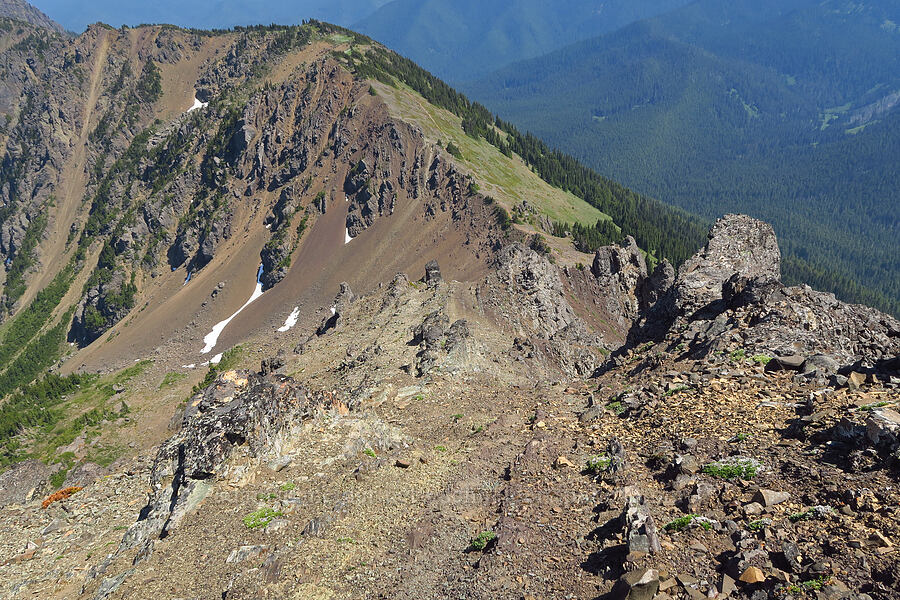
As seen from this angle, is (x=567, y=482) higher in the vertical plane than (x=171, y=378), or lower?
lower

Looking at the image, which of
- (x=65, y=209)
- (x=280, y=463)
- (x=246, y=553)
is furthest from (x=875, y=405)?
(x=65, y=209)

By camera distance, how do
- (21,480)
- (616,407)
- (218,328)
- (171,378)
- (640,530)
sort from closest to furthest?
(640,530)
(616,407)
(21,480)
(171,378)
(218,328)

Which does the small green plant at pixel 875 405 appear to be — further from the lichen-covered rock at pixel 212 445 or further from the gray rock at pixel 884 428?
the lichen-covered rock at pixel 212 445

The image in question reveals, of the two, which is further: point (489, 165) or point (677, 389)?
point (489, 165)

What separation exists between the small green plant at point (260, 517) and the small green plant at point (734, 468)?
15063 mm

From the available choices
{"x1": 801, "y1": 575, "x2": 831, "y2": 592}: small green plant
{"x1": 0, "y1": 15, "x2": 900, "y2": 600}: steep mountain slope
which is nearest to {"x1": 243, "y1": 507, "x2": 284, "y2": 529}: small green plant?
{"x1": 0, "y1": 15, "x2": 900, "y2": 600}: steep mountain slope

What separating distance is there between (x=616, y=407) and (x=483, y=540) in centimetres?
924

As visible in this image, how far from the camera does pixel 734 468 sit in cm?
1568

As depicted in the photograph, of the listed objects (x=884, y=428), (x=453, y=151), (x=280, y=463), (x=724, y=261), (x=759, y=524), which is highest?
(x=453, y=151)

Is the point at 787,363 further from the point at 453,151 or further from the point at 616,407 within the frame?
the point at 453,151

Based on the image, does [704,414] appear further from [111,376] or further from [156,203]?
[156,203]

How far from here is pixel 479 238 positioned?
88.5m

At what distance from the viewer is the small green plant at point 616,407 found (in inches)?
878

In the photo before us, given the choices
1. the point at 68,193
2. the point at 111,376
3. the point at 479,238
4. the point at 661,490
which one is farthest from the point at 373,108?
the point at 68,193
